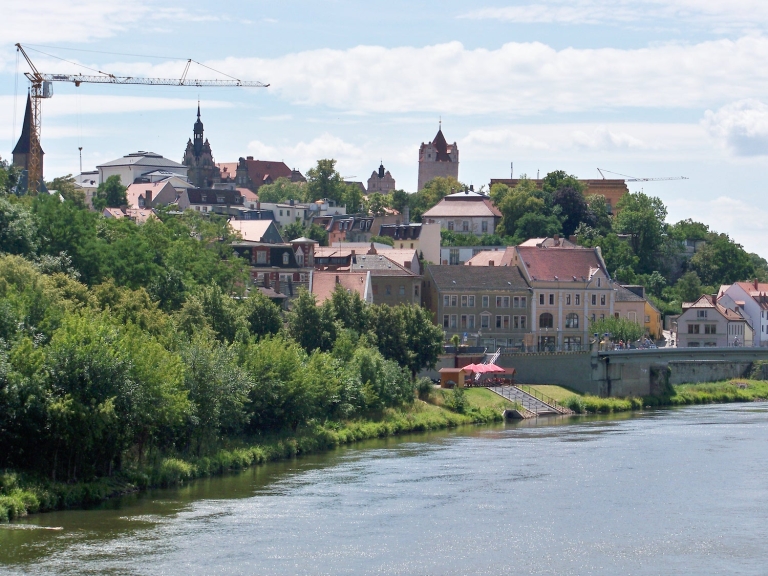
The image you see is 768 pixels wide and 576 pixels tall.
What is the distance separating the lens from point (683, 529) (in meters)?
45.4

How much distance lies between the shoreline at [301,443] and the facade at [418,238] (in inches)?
1577

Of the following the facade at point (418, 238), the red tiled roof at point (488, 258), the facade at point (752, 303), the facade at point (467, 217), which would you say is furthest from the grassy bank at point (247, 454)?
the facade at point (467, 217)

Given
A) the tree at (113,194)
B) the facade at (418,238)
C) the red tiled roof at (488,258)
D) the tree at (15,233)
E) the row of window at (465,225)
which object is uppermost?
the tree at (113,194)

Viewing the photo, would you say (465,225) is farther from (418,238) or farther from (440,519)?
Answer: (440,519)

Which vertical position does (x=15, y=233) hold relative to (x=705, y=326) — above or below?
above

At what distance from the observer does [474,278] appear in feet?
370

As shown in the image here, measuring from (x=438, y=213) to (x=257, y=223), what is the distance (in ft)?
121

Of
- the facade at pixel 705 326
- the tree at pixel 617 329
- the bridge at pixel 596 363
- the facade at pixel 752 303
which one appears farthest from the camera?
the facade at pixel 752 303

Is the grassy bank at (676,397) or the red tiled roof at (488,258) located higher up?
the red tiled roof at (488,258)

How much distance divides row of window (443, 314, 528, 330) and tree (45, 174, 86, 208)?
52277mm

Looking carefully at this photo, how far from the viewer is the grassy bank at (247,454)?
4609 cm

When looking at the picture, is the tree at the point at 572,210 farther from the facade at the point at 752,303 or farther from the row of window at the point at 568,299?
the row of window at the point at 568,299

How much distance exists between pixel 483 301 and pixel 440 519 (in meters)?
66.2

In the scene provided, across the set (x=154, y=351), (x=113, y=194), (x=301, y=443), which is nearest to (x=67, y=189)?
(x=113, y=194)
